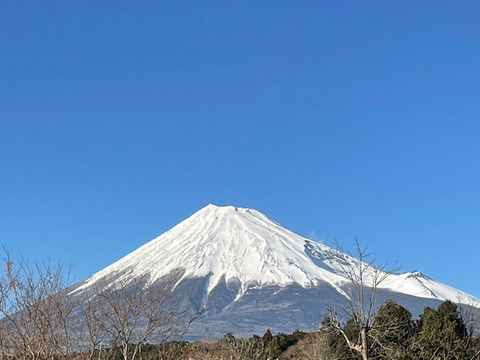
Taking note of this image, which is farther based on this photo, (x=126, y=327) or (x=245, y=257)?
(x=245, y=257)

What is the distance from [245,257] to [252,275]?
5.64 metres

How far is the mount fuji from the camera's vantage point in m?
114

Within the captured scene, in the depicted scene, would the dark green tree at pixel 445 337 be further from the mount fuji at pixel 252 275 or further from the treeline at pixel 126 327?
the mount fuji at pixel 252 275

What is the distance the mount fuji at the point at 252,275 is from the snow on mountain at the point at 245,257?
154 millimetres

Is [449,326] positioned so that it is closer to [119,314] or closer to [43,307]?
[119,314]

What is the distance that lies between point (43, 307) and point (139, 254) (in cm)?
12398

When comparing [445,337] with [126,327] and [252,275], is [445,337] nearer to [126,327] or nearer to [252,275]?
[126,327]

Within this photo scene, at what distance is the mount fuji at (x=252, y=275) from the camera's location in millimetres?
114500

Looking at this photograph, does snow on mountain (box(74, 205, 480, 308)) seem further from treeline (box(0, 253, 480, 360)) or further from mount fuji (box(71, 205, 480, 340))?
treeline (box(0, 253, 480, 360))

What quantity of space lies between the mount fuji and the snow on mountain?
0.15 metres

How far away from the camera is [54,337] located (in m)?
11.8

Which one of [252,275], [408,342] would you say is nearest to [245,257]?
[252,275]

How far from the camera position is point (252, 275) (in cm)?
13250

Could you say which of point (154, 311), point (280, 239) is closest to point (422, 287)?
point (280, 239)
